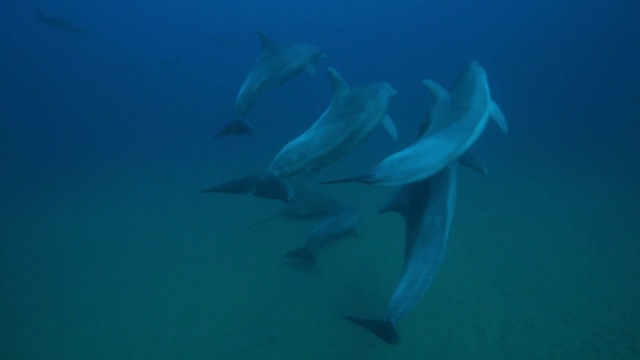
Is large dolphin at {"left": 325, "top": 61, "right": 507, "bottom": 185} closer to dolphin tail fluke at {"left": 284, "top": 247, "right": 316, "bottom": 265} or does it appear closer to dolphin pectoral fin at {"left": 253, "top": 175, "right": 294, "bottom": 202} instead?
dolphin pectoral fin at {"left": 253, "top": 175, "right": 294, "bottom": 202}

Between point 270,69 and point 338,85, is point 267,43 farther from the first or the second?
point 338,85

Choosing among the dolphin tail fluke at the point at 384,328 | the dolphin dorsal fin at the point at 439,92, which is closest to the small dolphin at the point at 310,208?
the dolphin dorsal fin at the point at 439,92

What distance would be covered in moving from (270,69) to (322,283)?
11.2ft

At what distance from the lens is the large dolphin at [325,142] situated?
13.2 ft

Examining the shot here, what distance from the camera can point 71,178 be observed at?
14016mm

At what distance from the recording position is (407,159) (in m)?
A: 3.12

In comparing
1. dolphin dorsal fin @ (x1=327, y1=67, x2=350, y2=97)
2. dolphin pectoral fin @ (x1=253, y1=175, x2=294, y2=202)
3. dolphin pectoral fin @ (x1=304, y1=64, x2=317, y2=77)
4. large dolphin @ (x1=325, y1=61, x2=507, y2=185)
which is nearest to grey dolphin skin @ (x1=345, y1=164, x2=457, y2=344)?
large dolphin @ (x1=325, y1=61, x2=507, y2=185)

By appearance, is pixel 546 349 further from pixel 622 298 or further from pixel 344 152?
pixel 344 152

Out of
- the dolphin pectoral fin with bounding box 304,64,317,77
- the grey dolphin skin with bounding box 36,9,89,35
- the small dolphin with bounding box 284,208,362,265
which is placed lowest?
the small dolphin with bounding box 284,208,362,265

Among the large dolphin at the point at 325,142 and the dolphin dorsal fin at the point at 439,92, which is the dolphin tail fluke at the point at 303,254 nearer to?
the large dolphin at the point at 325,142

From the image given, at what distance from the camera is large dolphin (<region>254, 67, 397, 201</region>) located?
404 centimetres

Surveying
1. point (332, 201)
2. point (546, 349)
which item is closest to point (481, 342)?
point (546, 349)

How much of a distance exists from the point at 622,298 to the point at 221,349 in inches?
207

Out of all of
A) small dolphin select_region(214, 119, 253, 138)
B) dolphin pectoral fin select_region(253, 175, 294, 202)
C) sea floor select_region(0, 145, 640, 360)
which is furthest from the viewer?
small dolphin select_region(214, 119, 253, 138)
